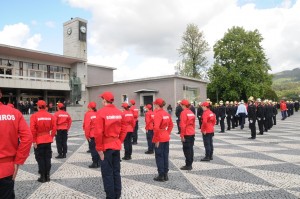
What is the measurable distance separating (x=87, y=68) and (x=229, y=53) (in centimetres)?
2301

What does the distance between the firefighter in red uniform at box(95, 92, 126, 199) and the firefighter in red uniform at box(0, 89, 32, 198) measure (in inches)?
63.6

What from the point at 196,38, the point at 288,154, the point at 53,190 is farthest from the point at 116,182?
the point at 196,38

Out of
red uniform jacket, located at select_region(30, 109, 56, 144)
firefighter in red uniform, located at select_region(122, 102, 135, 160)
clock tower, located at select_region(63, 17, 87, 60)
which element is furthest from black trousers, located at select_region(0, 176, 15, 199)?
clock tower, located at select_region(63, 17, 87, 60)

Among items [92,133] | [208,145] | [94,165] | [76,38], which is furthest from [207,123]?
[76,38]

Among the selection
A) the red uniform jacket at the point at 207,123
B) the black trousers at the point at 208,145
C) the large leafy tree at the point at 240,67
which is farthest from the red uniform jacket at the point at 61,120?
the large leafy tree at the point at 240,67

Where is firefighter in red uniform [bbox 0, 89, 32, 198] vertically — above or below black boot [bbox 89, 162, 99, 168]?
above

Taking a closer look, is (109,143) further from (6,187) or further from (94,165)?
(94,165)

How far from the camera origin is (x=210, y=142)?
8.59 metres

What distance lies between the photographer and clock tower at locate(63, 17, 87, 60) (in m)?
42.5

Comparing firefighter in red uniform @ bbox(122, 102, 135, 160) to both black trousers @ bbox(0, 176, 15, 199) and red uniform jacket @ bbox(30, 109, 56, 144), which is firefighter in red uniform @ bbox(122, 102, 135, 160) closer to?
red uniform jacket @ bbox(30, 109, 56, 144)

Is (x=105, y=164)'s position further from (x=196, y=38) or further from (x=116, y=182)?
(x=196, y=38)

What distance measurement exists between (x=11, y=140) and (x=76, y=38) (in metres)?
42.0

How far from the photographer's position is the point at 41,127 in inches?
259

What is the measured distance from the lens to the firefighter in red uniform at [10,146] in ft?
9.68
